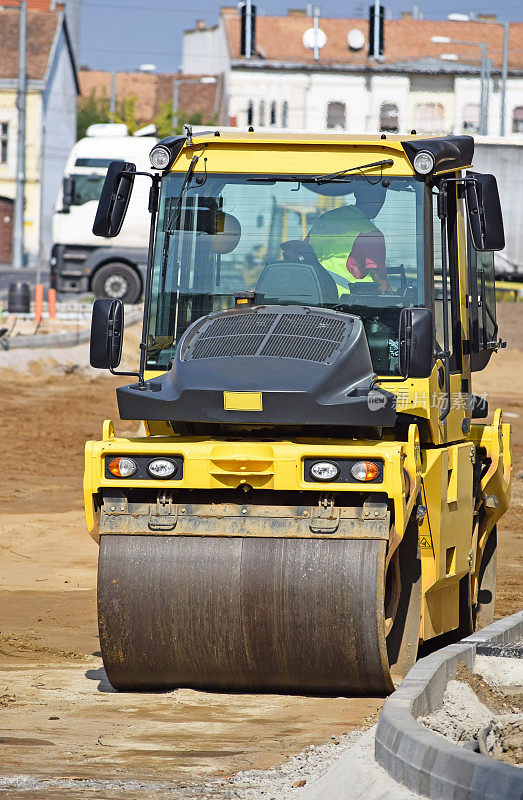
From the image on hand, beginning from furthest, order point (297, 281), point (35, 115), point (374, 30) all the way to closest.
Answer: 1. point (35, 115)
2. point (374, 30)
3. point (297, 281)

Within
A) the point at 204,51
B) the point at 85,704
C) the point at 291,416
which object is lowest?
the point at 85,704

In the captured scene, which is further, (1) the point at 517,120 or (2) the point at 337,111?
(1) the point at 517,120

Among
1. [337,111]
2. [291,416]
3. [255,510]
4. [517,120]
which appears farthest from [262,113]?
[255,510]

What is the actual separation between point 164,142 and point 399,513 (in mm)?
2596

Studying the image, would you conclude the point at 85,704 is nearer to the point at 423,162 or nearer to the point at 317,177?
the point at 317,177

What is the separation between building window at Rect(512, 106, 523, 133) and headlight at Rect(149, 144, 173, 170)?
62.6m

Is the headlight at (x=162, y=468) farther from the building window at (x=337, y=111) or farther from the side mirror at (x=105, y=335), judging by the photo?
the building window at (x=337, y=111)

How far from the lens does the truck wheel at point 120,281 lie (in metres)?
32.4

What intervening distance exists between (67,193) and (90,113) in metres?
46.6

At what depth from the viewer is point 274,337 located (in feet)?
24.2

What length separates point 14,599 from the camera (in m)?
10.4

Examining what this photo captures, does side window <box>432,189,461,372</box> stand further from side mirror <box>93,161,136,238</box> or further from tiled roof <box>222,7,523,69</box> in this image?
tiled roof <box>222,7,523,69</box>

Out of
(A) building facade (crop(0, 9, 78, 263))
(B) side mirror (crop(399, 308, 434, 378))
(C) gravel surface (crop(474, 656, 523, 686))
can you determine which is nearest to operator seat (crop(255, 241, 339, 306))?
(B) side mirror (crop(399, 308, 434, 378))

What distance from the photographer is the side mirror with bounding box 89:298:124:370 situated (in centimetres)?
761
